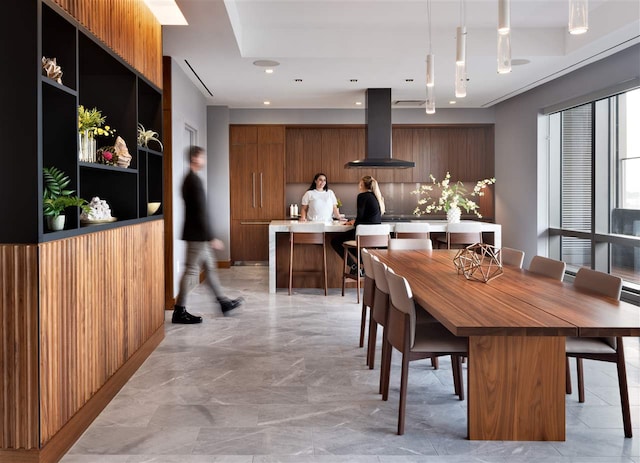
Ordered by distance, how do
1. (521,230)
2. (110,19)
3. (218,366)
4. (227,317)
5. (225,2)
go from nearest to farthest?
(110,19) < (218,366) < (225,2) < (227,317) < (521,230)

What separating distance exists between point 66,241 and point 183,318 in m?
2.82

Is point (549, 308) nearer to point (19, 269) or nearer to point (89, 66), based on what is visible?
point (19, 269)

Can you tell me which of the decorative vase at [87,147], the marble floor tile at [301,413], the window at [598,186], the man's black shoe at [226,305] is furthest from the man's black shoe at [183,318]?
the window at [598,186]

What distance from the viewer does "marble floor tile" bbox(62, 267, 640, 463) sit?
257 centimetres

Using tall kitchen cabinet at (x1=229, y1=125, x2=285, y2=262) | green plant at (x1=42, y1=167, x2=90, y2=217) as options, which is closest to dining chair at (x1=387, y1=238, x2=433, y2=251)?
green plant at (x1=42, y1=167, x2=90, y2=217)

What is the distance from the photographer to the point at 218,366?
3.96 m

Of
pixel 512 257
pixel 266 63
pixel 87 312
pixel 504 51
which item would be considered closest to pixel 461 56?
pixel 504 51

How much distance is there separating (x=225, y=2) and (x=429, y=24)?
2319 mm

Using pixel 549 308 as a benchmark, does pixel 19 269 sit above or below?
above

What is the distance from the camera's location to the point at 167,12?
4.47 meters

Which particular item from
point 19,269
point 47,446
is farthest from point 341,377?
point 19,269

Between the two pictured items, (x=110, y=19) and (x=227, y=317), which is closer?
(x=110, y=19)

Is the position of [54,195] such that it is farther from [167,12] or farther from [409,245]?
[409,245]

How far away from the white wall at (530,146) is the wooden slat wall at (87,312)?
5151 millimetres
